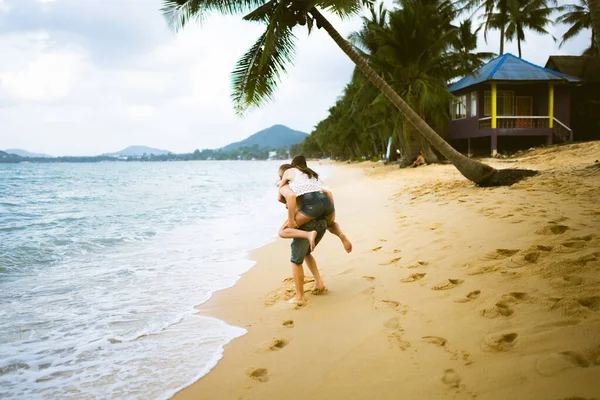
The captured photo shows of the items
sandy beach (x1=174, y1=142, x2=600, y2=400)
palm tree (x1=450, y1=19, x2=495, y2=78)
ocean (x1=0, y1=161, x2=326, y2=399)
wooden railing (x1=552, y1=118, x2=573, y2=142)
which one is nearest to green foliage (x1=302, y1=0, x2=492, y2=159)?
palm tree (x1=450, y1=19, x2=495, y2=78)

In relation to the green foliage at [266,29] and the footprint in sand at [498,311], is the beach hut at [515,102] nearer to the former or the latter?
the green foliage at [266,29]

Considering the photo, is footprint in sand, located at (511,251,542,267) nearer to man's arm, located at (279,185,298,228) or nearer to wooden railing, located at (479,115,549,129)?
man's arm, located at (279,185,298,228)

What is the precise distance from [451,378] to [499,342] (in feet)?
1.47

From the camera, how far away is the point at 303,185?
12.6ft

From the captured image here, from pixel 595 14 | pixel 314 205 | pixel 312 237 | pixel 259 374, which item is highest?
pixel 595 14

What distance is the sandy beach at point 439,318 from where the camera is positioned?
2.19 m

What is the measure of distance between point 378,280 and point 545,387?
2.12 meters

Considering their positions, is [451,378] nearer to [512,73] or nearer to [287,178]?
[287,178]

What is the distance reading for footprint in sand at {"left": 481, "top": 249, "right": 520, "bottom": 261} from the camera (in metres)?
3.74

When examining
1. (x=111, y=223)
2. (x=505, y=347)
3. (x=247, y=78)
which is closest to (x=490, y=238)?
(x=505, y=347)

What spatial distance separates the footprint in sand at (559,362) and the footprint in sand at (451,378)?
0.41 m

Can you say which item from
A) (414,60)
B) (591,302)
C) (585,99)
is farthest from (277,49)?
(585,99)

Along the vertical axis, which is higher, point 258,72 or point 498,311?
point 258,72

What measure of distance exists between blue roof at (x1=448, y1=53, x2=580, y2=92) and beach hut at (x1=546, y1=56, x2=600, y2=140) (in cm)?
274
